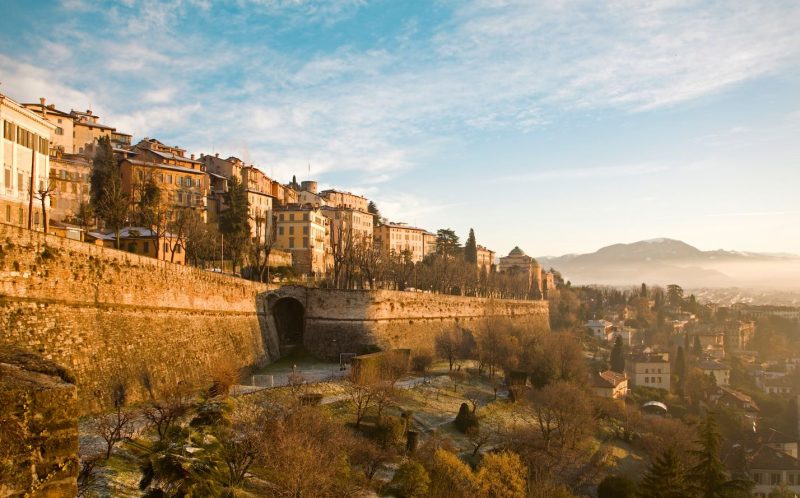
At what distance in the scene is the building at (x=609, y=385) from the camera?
198 ft

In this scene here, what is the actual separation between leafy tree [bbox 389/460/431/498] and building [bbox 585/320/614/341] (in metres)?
92.2

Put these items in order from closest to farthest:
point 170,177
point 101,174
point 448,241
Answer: point 101,174
point 170,177
point 448,241

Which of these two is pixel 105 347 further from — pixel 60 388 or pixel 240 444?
pixel 60 388

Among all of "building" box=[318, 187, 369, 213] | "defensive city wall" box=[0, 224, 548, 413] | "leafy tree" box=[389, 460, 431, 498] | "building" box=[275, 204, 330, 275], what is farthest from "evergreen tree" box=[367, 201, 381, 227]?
"leafy tree" box=[389, 460, 431, 498]

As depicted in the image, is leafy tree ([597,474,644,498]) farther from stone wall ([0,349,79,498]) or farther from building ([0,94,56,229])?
building ([0,94,56,229])

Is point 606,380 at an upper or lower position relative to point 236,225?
lower

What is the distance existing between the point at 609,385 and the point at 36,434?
207 feet

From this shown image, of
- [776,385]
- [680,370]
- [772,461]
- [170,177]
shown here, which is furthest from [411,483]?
[776,385]

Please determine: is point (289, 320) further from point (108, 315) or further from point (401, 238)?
point (401, 238)

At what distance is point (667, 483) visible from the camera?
2911 cm

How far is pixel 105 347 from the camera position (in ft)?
76.7

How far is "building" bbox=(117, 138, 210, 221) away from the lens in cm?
6419

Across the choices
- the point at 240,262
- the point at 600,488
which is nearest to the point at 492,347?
the point at 600,488

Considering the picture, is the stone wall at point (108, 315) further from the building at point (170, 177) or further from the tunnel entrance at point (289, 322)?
Result: the building at point (170, 177)
